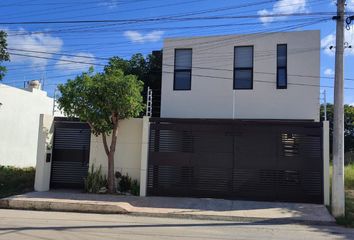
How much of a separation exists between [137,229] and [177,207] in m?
3.74

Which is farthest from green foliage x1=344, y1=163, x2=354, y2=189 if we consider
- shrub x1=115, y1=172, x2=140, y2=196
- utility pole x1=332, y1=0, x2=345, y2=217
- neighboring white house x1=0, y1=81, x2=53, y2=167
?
neighboring white house x1=0, y1=81, x2=53, y2=167

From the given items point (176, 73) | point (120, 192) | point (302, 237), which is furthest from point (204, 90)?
point (302, 237)

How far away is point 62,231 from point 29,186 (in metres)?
8.46

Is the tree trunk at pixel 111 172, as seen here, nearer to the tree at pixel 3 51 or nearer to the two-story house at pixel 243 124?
the two-story house at pixel 243 124

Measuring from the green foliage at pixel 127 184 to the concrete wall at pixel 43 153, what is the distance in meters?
2.90

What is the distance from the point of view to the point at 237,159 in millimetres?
16125

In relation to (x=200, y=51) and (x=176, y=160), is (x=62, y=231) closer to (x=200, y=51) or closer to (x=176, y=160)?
(x=176, y=160)

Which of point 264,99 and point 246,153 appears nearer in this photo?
point 246,153

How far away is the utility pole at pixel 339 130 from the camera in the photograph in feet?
43.0

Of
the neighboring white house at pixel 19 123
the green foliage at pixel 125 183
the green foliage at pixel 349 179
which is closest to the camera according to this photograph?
the green foliage at pixel 125 183

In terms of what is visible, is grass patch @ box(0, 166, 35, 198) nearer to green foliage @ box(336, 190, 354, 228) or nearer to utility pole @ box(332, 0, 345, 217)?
utility pole @ box(332, 0, 345, 217)

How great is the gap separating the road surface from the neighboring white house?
13.0 meters

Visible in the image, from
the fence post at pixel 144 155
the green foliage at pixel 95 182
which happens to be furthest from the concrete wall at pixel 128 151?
the fence post at pixel 144 155

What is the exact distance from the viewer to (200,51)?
19906mm
